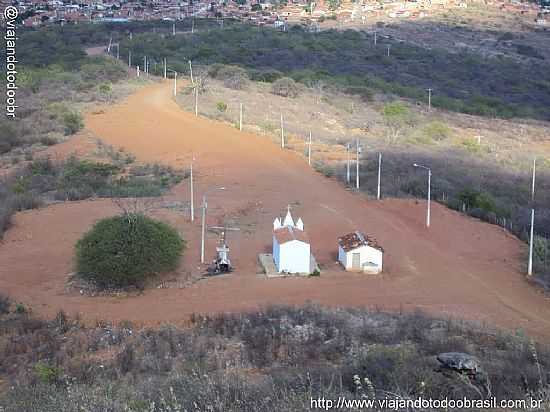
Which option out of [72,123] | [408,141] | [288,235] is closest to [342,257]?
[288,235]

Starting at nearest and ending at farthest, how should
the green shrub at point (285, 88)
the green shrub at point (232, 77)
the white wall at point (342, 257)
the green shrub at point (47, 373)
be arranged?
1. the green shrub at point (47, 373)
2. the white wall at point (342, 257)
3. the green shrub at point (285, 88)
4. the green shrub at point (232, 77)

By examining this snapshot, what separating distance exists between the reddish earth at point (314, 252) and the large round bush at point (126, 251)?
0.60 meters

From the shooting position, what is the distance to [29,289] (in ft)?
57.0

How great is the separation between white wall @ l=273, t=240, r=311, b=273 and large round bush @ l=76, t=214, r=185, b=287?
253 centimetres

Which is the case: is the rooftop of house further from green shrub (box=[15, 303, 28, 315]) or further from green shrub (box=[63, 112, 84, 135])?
green shrub (box=[63, 112, 84, 135])

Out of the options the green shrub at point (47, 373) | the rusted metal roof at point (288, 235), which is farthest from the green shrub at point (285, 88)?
the green shrub at point (47, 373)

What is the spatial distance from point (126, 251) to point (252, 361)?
6.57 metres

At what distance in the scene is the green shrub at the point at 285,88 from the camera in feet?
Answer: 183

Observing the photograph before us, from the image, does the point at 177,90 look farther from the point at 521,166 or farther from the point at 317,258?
the point at 317,258

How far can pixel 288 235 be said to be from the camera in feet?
60.7

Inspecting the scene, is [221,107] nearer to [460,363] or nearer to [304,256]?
[304,256]

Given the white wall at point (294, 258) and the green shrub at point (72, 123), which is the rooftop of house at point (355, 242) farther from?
the green shrub at point (72, 123)

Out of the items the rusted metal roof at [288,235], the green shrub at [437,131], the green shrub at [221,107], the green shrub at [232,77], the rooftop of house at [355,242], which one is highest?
the rusted metal roof at [288,235]

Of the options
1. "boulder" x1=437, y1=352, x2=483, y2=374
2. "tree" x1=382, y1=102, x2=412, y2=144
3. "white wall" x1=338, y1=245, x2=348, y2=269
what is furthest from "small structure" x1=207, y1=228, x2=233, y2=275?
"tree" x1=382, y1=102, x2=412, y2=144
